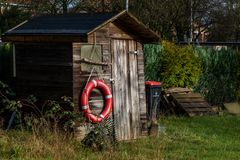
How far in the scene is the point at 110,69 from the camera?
1304 centimetres

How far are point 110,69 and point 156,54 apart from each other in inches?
254

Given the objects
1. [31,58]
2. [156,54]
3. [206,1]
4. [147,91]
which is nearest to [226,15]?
[206,1]

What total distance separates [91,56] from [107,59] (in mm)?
473

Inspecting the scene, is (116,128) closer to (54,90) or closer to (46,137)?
(54,90)

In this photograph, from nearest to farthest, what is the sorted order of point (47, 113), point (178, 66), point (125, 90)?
1. point (47, 113)
2. point (125, 90)
3. point (178, 66)

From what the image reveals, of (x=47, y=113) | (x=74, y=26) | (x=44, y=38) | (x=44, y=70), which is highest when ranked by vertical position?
(x=74, y=26)

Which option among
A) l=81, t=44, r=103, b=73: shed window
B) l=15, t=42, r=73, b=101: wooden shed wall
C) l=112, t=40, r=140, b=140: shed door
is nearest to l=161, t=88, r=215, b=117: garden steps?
l=112, t=40, r=140, b=140: shed door

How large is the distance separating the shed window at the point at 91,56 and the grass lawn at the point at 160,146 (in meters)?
1.75

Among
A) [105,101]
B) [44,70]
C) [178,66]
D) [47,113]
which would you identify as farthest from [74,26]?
[178,66]

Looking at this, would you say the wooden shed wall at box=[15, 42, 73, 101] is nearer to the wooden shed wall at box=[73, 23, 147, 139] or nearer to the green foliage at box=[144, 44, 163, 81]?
the wooden shed wall at box=[73, 23, 147, 139]

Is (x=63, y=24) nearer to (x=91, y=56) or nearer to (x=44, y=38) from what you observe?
(x=44, y=38)

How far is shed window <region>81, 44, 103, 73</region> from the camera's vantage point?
1248 cm

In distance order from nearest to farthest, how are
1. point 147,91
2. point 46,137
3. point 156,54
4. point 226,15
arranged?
point 46,137, point 147,91, point 156,54, point 226,15

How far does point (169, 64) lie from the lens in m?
19.3
